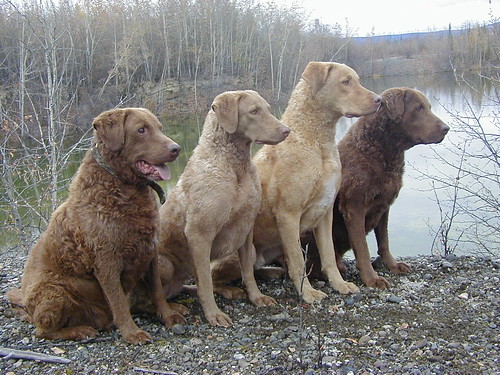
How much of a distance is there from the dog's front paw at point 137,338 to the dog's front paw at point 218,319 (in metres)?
0.57

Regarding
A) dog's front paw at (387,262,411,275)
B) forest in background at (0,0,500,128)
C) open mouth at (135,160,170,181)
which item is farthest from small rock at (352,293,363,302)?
forest in background at (0,0,500,128)

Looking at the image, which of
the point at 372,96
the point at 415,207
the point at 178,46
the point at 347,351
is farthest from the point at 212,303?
the point at 178,46

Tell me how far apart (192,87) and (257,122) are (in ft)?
114

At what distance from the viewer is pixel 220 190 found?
175 inches

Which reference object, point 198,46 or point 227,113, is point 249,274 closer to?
point 227,113

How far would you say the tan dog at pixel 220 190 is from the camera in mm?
4469

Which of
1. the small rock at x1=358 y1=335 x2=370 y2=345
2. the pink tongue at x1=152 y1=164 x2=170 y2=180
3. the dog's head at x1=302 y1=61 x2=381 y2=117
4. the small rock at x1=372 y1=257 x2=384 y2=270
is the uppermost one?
the dog's head at x1=302 y1=61 x2=381 y2=117

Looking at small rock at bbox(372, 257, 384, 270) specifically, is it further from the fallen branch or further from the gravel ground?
the fallen branch

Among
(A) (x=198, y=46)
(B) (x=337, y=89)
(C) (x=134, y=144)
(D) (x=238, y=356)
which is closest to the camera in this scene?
(D) (x=238, y=356)

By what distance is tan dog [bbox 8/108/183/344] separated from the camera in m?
4.10

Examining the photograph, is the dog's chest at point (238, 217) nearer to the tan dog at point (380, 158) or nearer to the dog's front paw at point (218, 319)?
the dog's front paw at point (218, 319)

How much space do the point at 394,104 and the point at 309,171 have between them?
125 centimetres

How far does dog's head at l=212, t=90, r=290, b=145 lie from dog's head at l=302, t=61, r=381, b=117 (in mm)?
798

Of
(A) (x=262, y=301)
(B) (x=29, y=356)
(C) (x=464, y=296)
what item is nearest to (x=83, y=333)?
(B) (x=29, y=356)
